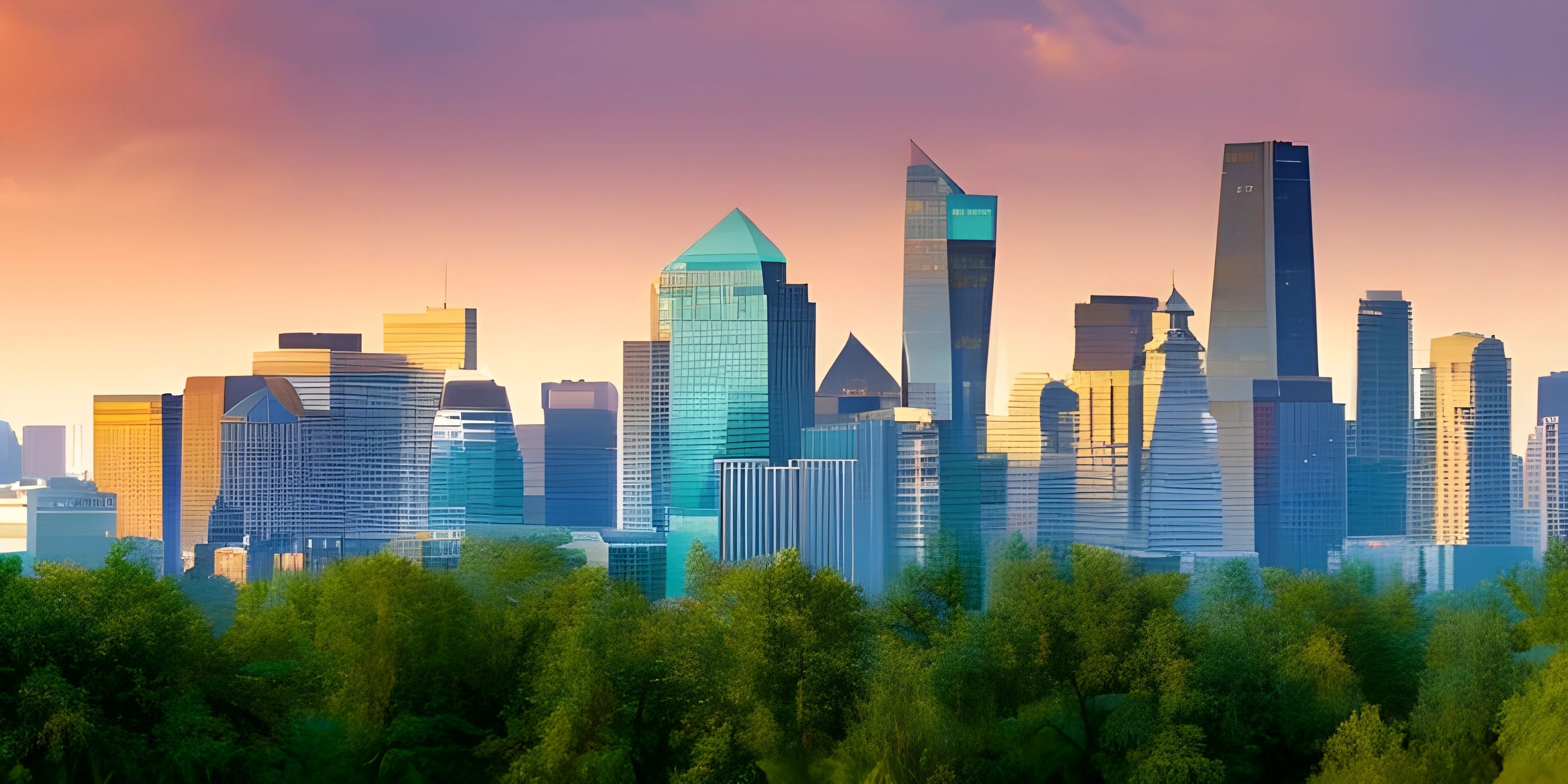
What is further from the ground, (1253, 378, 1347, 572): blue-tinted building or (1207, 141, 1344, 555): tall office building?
(1207, 141, 1344, 555): tall office building

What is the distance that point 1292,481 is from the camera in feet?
635

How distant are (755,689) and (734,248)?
479 ft

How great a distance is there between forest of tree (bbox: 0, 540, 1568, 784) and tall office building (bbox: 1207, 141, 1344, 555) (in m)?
138

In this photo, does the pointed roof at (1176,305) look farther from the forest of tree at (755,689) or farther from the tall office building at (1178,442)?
the forest of tree at (755,689)

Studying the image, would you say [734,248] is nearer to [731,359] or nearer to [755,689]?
[731,359]

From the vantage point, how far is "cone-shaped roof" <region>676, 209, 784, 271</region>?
191750 mm

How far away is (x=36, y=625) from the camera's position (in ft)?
143

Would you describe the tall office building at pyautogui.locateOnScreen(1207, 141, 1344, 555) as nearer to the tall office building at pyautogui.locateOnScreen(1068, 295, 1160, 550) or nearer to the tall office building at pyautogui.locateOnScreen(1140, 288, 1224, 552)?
the tall office building at pyautogui.locateOnScreen(1140, 288, 1224, 552)

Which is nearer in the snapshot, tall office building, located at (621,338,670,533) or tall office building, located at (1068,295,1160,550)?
tall office building, located at (1068,295,1160,550)

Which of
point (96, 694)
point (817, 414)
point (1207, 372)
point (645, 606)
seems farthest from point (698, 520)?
point (96, 694)

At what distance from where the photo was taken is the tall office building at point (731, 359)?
602 feet

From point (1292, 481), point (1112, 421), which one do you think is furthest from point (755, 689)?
point (1292, 481)

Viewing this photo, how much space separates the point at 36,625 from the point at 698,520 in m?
135

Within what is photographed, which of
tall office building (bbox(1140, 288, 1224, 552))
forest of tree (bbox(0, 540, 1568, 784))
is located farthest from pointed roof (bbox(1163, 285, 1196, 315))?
forest of tree (bbox(0, 540, 1568, 784))
